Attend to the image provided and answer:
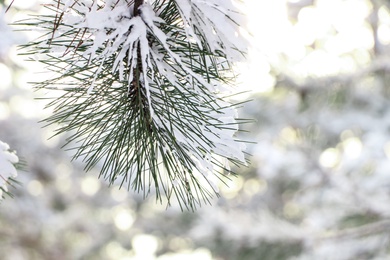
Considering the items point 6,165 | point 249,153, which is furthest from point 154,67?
point 249,153

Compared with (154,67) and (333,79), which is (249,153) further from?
(333,79)

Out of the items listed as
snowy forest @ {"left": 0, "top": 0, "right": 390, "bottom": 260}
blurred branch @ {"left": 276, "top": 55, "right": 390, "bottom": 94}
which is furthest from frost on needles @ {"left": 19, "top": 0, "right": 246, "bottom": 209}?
blurred branch @ {"left": 276, "top": 55, "right": 390, "bottom": 94}

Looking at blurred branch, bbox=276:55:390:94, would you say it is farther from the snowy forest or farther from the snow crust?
the snow crust

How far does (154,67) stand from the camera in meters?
0.64

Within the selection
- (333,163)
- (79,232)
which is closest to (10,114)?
(79,232)

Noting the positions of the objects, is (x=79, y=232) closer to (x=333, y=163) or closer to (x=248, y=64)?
(x=333, y=163)

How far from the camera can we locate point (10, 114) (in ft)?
19.7

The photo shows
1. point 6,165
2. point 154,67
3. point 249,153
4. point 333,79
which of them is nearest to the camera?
point 154,67

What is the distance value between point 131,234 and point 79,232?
74 centimetres

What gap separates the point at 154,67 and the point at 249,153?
1.46ft

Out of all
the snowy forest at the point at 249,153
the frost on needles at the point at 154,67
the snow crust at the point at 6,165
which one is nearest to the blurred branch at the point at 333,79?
the snowy forest at the point at 249,153

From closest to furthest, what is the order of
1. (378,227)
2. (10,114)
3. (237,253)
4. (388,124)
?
1. (378,227)
2. (237,253)
3. (388,124)
4. (10,114)

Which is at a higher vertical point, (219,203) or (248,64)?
(219,203)

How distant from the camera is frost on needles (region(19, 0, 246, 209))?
0.59 meters
